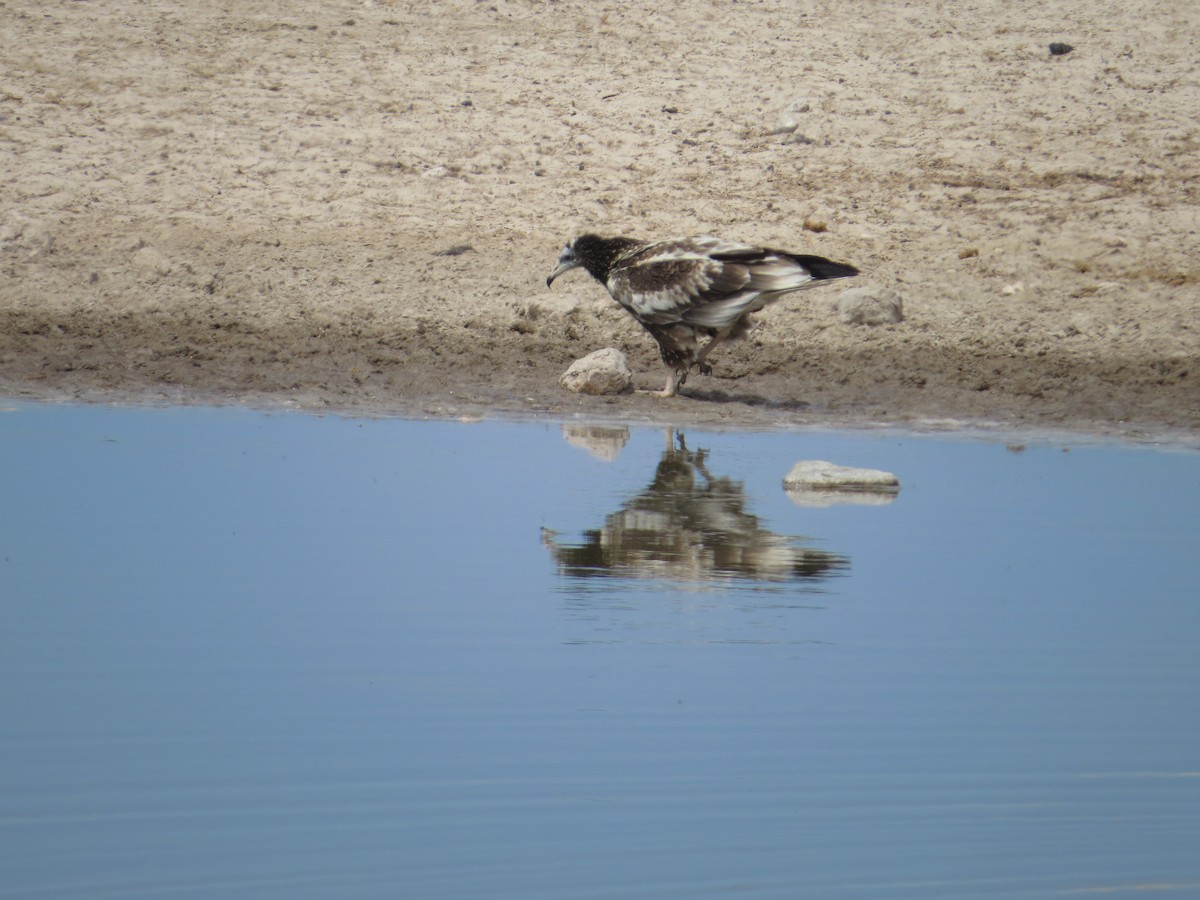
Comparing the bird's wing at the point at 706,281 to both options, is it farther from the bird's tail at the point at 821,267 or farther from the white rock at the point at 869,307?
the white rock at the point at 869,307

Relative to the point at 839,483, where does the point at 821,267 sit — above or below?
above

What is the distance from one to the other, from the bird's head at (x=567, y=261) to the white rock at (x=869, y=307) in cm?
181

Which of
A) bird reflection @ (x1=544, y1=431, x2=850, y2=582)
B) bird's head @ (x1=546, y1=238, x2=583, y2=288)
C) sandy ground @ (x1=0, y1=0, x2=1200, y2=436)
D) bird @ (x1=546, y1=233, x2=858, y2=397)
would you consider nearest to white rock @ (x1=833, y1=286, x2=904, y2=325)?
sandy ground @ (x1=0, y1=0, x2=1200, y2=436)

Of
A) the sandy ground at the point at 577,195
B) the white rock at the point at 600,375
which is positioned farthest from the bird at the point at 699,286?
the sandy ground at the point at 577,195

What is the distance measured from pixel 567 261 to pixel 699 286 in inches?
54.4

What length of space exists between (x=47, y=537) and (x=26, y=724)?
212 cm

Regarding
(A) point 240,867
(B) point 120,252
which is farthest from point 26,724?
(B) point 120,252

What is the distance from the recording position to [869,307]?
1220 centimetres

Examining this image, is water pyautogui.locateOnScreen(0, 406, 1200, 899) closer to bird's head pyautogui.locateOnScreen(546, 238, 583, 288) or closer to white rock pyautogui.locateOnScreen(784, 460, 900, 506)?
white rock pyautogui.locateOnScreen(784, 460, 900, 506)

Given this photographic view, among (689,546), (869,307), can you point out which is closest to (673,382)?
(869,307)

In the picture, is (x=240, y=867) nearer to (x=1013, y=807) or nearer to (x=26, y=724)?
(x=26, y=724)

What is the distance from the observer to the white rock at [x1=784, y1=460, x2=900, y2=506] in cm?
825

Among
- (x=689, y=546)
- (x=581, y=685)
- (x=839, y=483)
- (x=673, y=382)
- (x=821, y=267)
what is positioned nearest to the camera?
(x=581, y=685)

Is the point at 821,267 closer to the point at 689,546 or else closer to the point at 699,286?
the point at 699,286
